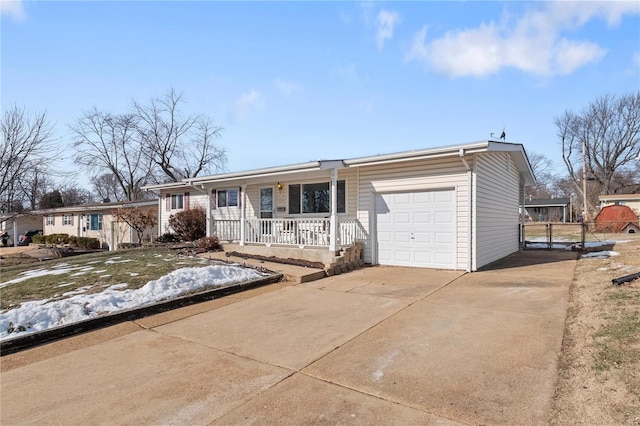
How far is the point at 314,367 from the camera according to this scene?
11.8 feet

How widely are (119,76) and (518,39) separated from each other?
11539 mm

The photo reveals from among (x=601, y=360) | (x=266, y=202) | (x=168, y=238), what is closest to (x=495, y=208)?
(x=266, y=202)

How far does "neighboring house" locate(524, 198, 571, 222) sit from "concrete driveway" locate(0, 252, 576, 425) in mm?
44231

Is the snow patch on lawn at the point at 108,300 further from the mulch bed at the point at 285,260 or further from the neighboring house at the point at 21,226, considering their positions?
the neighboring house at the point at 21,226

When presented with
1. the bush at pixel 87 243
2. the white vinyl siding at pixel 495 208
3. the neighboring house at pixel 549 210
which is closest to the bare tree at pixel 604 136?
the neighboring house at pixel 549 210

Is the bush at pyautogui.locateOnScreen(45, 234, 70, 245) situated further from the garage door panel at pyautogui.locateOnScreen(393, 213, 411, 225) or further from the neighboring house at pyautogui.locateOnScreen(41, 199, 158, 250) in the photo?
the garage door panel at pyautogui.locateOnScreen(393, 213, 411, 225)

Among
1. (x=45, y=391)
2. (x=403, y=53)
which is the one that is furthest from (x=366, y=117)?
(x=45, y=391)

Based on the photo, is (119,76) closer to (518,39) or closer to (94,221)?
(518,39)

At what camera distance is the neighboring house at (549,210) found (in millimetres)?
43531

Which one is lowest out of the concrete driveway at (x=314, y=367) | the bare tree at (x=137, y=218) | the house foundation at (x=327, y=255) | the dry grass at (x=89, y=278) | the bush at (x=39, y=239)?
the bush at (x=39, y=239)

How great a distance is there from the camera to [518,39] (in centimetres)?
1043

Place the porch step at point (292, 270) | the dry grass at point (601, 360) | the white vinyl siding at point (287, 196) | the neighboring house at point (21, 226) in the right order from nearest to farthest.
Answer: the dry grass at point (601, 360) → the porch step at point (292, 270) → the white vinyl siding at point (287, 196) → the neighboring house at point (21, 226)

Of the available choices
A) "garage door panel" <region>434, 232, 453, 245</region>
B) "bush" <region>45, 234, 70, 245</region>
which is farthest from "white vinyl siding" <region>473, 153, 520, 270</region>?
"bush" <region>45, 234, 70, 245</region>

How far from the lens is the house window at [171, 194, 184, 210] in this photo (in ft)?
56.9
